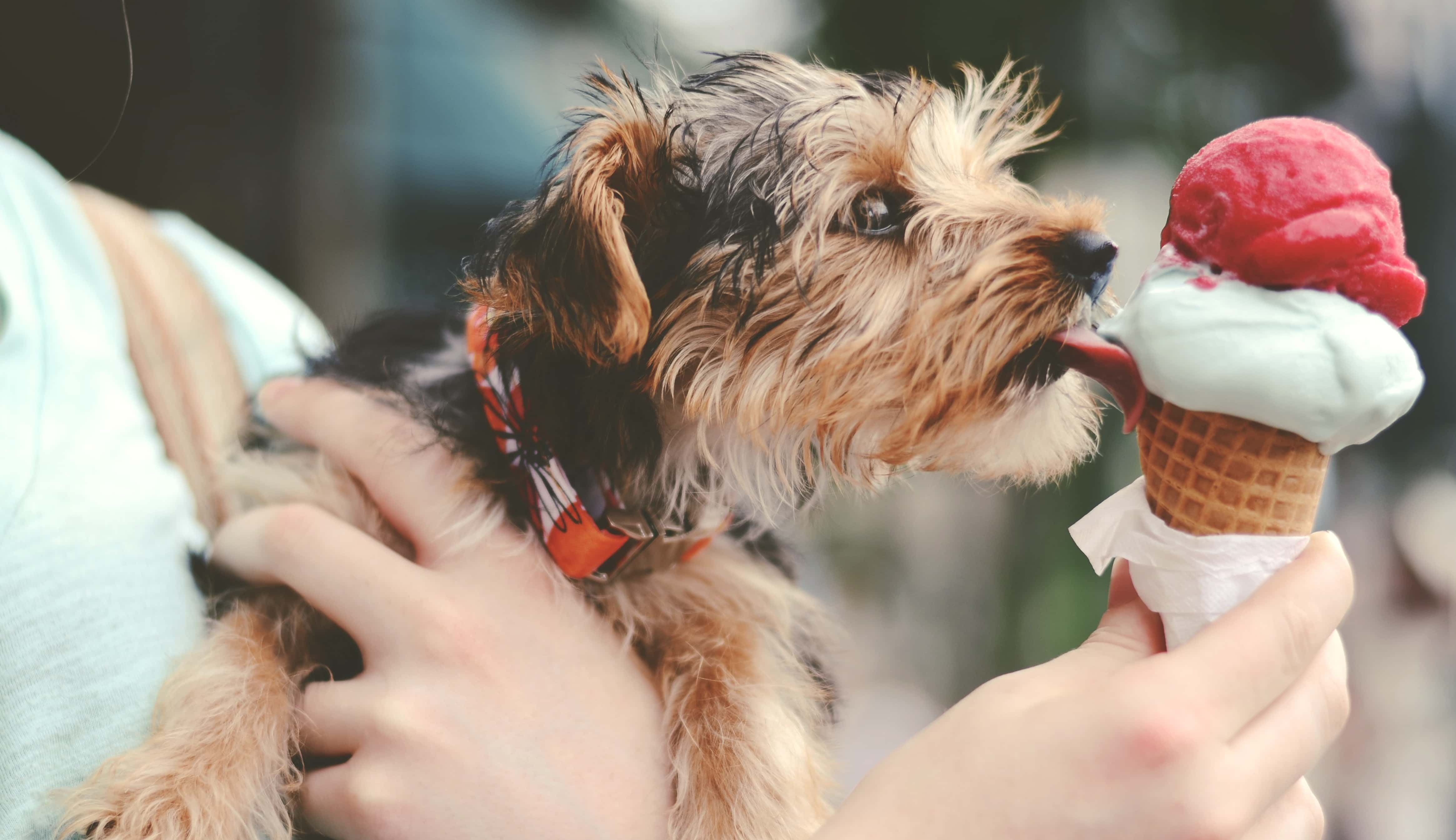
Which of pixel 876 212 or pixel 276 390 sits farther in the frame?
pixel 276 390

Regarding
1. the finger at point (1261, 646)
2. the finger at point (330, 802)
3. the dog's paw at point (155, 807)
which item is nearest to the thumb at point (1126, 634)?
the finger at point (1261, 646)

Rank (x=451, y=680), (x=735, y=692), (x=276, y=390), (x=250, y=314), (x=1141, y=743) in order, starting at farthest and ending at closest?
(x=250, y=314)
(x=276, y=390)
(x=735, y=692)
(x=451, y=680)
(x=1141, y=743)

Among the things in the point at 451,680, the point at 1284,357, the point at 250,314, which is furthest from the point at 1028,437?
the point at 250,314

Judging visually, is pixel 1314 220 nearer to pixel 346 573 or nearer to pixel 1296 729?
pixel 1296 729

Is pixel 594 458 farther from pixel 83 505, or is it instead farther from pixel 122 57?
pixel 122 57

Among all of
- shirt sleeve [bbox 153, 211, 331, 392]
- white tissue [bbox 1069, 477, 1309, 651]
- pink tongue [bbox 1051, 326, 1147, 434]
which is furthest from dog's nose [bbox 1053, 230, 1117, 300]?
shirt sleeve [bbox 153, 211, 331, 392]

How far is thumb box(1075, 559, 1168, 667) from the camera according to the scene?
105cm

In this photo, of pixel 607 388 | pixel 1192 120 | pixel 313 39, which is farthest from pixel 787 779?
pixel 313 39

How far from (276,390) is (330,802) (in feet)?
3.22

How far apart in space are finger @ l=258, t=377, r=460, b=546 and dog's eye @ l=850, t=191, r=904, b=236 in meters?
0.99

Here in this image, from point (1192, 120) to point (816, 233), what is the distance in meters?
2.71

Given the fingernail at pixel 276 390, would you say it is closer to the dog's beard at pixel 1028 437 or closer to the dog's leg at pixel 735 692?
the dog's leg at pixel 735 692

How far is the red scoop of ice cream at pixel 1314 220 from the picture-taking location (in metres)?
0.96

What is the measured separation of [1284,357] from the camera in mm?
958
